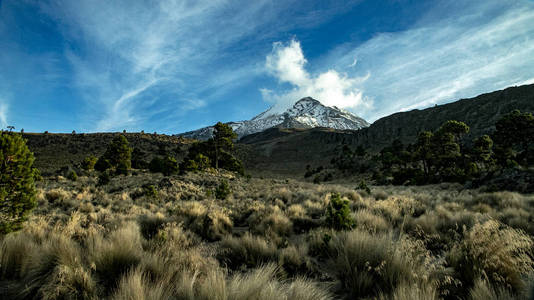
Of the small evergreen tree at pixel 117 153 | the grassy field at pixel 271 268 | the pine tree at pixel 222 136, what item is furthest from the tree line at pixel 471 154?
the small evergreen tree at pixel 117 153

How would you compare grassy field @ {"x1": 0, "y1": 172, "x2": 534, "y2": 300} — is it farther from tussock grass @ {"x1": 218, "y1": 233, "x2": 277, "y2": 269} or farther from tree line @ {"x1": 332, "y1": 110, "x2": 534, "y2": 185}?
tree line @ {"x1": 332, "y1": 110, "x2": 534, "y2": 185}

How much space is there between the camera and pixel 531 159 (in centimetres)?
2706

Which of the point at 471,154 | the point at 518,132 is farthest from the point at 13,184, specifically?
the point at 471,154

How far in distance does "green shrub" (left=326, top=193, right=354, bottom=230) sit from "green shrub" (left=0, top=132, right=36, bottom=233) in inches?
274

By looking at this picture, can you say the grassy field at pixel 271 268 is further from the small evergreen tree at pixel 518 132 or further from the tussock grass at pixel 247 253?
the small evergreen tree at pixel 518 132

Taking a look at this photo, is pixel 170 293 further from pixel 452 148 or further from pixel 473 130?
pixel 473 130

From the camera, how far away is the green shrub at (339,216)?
564cm

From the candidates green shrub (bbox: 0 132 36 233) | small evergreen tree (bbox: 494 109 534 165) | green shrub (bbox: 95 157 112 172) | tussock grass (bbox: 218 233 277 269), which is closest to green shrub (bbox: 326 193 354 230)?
tussock grass (bbox: 218 233 277 269)

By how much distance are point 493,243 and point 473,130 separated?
7798cm

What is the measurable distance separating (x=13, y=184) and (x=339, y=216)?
7.44 m

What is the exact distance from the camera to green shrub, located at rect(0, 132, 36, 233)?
442 centimetres

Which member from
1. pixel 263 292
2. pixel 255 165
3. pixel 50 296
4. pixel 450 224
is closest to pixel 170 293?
pixel 263 292

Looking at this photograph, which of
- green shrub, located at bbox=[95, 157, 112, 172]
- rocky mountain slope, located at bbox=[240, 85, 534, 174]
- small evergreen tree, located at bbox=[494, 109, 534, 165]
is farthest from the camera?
rocky mountain slope, located at bbox=[240, 85, 534, 174]

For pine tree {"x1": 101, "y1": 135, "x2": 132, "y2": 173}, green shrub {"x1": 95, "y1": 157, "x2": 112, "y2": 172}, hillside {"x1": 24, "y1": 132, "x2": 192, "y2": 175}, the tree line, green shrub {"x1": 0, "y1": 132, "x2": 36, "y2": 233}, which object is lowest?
the tree line
